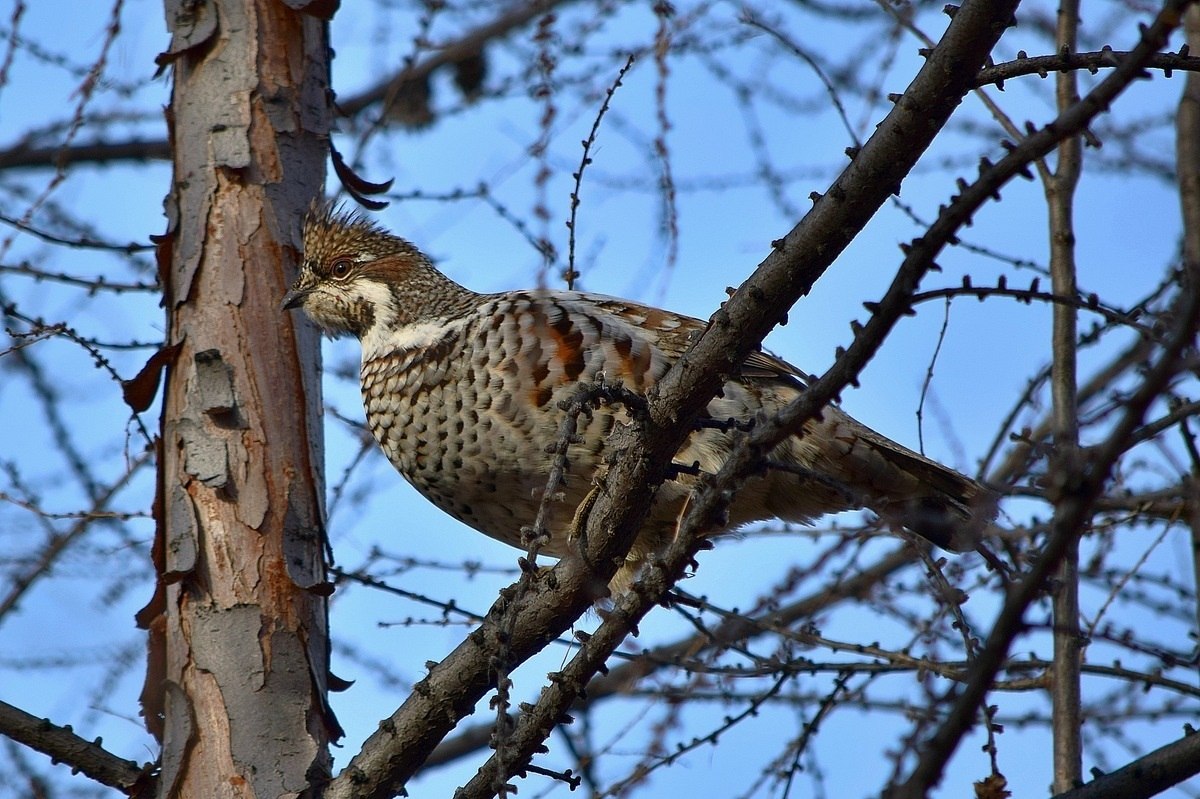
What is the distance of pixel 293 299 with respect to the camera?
159 inches

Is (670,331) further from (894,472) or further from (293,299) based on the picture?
(293,299)

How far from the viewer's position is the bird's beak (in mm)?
3994

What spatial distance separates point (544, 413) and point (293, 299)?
34.5 inches

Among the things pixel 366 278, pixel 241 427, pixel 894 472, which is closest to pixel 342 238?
pixel 366 278

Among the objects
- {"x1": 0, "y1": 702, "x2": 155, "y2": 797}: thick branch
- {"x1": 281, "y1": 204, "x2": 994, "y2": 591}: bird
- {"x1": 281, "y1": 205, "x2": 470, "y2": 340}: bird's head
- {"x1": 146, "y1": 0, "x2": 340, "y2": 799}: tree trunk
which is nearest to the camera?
{"x1": 0, "y1": 702, "x2": 155, "y2": 797}: thick branch

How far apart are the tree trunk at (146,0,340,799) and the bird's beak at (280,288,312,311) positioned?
0.04 meters

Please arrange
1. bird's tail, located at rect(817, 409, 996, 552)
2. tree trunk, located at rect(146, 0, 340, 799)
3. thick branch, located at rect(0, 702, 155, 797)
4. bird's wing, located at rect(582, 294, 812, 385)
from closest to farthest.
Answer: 1. thick branch, located at rect(0, 702, 155, 797)
2. tree trunk, located at rect(146, 0, 340, 799)
3. bird's wing, located at rect(582, 294, 812, 385)
4. bird's tail, located at rect(817, 409, 996, 552)

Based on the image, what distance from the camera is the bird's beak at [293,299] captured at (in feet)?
13.1

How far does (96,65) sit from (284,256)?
932 millimetres

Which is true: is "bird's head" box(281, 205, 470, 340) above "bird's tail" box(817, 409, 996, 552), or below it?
above

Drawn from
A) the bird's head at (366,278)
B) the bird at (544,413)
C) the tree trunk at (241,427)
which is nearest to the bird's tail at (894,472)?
the bird at (544,413)

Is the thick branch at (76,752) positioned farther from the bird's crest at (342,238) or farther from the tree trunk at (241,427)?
the bird's crest at (342,238)

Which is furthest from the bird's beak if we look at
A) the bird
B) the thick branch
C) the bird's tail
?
the bird's tail

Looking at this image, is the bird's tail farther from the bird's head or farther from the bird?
the bird's head
